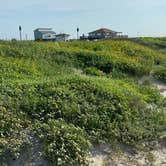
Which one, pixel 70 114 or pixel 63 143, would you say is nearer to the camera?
pixel 63 143

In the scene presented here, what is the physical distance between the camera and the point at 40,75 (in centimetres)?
979

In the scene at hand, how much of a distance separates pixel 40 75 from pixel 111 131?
3479 millimetres

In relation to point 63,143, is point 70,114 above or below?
above

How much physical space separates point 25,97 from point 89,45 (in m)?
9.00

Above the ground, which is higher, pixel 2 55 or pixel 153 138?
pixel 2 55

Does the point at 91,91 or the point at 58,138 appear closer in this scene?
the point at 58,138

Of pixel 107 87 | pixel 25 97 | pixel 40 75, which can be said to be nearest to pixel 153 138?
pixel 107 87

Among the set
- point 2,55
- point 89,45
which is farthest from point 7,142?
point 89,45

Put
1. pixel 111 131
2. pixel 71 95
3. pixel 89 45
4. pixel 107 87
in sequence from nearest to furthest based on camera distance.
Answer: pixel 111 131 → pixel 71 95 → pixel 107 87 → pixel 89 45

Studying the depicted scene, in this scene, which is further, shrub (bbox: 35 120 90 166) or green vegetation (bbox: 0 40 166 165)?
green vegetation (bbox: 0 40 166 165)

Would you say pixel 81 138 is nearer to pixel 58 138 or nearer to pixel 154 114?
pixel 58 138

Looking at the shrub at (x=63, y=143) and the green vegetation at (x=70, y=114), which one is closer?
the shrub at (x=63, y=143)

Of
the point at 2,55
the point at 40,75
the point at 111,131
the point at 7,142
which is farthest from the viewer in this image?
the point at 2,55

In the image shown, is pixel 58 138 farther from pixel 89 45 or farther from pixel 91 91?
pixel 89 45
